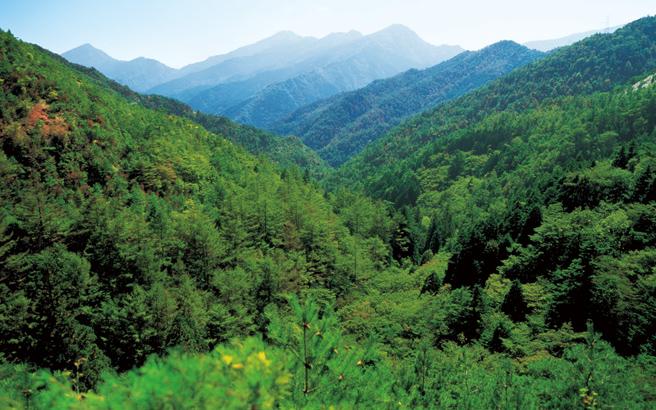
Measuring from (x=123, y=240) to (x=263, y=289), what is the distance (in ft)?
49.1

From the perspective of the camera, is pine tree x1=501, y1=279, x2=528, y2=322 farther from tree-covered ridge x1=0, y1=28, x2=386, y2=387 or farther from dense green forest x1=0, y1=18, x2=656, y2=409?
tree-covered ridge x1=0, y1=28, x2=386, y2=387

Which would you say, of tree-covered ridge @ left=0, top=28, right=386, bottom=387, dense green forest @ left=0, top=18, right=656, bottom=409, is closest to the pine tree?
dense green forest @ left=0, top=18, right=656, bottom=409

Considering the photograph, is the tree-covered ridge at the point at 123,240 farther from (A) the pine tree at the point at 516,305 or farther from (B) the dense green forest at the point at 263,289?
(A) the pine tree at the point at 516,305

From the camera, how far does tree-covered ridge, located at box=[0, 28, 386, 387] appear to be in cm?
3269

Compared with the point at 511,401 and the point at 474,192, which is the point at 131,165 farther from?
the point at 474,192

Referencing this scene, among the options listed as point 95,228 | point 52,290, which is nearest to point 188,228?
point 95,228

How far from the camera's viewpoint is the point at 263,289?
45625 millimetres

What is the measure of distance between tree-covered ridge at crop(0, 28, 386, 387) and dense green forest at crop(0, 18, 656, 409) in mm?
222

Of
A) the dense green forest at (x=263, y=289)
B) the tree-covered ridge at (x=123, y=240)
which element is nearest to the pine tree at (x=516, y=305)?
the dense green forest at (x=263, y=289)

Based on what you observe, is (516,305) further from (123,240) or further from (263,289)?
(123,240)

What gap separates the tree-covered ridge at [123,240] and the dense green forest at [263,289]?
22cm

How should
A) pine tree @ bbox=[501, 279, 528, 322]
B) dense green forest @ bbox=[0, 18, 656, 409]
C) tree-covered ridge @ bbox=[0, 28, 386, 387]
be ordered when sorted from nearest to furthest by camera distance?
dense green forest @ bbox=[0, 18, 656, 409]
tree-covered ridge @ bbox=[0, 28, 386, 387]
pine tree @ bbox=[501, 279, 528, 322]

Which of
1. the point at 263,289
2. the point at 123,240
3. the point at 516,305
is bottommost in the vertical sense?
the point at 263,289

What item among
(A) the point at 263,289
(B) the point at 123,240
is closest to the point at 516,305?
(A) the point at 263,289
